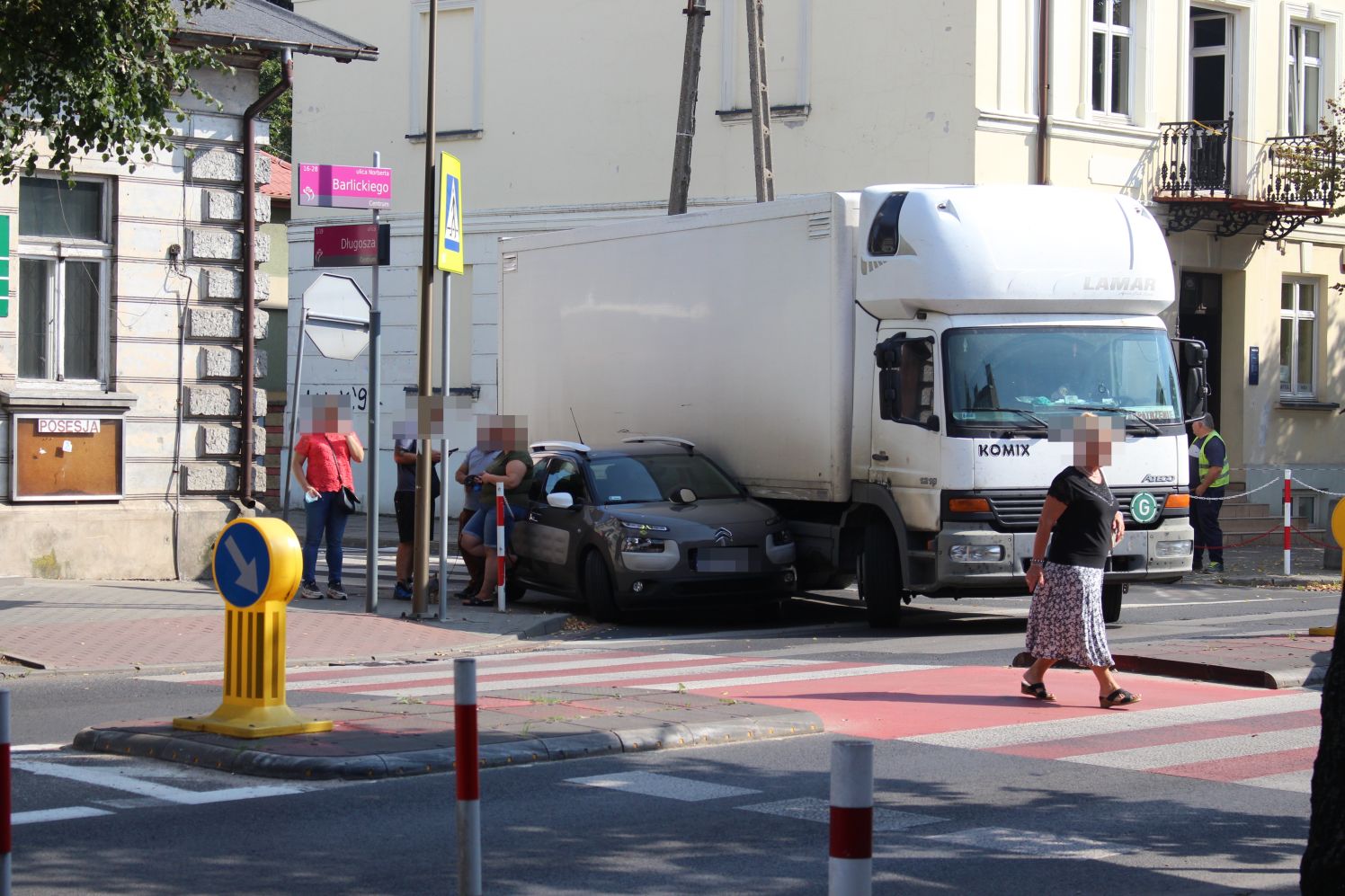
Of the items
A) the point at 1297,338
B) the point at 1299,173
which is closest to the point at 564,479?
the point at 1299,173

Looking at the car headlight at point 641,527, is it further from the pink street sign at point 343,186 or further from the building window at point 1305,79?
the building window at point 1305,79

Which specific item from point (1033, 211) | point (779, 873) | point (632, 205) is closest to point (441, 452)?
point (1033, 211)

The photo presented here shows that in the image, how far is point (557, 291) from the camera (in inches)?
770

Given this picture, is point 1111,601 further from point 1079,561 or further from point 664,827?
point 664,827

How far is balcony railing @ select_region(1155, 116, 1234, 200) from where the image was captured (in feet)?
88.5

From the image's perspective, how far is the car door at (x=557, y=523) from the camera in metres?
16.3

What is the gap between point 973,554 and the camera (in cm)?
1452

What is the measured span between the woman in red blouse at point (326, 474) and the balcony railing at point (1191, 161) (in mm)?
14892

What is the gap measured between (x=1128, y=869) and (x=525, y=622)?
30.6 feet

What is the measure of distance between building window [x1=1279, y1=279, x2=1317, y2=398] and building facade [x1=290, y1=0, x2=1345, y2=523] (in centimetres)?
4

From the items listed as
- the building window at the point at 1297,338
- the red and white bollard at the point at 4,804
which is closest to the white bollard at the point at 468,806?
the red and white bollard at the point at 4,804

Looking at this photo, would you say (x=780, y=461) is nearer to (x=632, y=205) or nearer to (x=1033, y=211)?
(x=1033, y=211)

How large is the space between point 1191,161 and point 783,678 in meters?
17.8

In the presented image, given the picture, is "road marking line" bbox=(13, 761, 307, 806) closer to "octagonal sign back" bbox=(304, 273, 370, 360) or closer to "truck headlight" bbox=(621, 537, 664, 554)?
"octagonal sign back" bbox=(304, 273, 370, 360)
